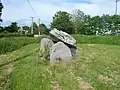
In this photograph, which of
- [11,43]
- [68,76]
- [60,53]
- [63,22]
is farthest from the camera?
[63,22]

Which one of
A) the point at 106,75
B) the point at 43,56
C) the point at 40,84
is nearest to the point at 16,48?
the point at 43,56

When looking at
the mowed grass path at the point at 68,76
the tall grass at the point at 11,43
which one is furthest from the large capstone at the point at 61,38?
the tall grass at the point at 11,43

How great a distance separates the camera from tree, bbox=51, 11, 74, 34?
127ft

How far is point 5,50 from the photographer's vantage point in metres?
17.8

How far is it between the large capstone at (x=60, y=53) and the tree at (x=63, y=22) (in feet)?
91.1

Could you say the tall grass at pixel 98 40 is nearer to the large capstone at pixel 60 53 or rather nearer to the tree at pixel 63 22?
the large capstone at pixel 60 53

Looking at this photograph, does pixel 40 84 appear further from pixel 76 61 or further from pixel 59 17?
pixel 59 17

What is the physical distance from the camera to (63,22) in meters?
39.0

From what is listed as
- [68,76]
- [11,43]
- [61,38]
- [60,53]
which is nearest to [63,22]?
→ [11,43]

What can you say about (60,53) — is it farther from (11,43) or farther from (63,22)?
(63,22)

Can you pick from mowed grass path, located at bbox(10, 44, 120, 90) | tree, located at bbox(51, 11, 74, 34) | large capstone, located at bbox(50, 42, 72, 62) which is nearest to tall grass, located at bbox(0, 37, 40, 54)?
mowed grass path, located at bbox(10, 44, 120, 90)

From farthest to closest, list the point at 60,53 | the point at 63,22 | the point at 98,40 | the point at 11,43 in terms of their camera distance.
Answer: the point at 63,22 < the point at 98,40 < the point at 11,43 < the point at 60,53

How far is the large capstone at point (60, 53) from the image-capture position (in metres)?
10.5

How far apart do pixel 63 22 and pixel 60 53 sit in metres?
28.6
